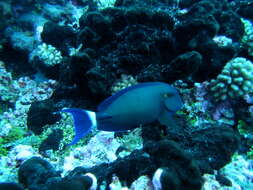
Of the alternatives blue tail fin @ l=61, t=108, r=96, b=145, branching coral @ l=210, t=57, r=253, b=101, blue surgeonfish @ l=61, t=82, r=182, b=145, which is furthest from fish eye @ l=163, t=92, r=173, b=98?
branching coral @ l=210, t=57, r=253, b=101

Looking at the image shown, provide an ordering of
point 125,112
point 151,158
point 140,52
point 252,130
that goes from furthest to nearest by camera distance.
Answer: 1. point 140,52
2. point 252,130
3. point 151,158
4. point 125,112

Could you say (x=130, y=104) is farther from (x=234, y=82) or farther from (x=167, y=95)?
(x=234, y=82)

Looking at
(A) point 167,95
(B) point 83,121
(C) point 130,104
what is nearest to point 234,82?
(A) point 167,95

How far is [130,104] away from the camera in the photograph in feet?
8.70

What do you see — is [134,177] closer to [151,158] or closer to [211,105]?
[151,158]

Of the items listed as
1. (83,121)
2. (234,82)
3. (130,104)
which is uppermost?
(234,82)

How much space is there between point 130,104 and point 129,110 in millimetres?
66

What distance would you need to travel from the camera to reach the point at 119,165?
3287mm

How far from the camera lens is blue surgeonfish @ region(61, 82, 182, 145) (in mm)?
2547

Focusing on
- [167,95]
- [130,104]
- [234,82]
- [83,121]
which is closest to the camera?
[83,121]

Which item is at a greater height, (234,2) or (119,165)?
(234,2)

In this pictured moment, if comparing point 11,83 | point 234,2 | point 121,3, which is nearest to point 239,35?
point 234,2

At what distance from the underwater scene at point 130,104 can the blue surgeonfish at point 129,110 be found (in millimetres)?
11

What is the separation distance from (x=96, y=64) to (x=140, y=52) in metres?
0.88
